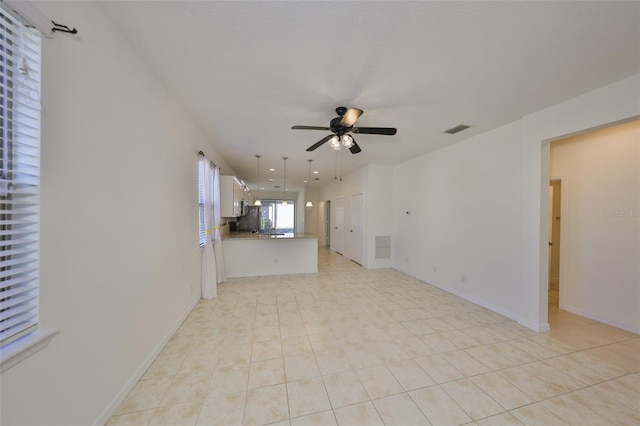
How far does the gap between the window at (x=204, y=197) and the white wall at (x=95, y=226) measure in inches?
50.4

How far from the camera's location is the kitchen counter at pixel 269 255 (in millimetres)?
5082

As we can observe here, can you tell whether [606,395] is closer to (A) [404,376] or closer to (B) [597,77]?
(A) [404,376]

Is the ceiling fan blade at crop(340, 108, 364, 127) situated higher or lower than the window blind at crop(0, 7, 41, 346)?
higher

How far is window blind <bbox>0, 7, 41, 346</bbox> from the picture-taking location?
0.94 metres

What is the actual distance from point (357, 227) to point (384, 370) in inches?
177

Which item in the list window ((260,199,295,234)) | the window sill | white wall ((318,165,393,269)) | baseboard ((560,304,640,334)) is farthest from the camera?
window ((260,199,295,234))

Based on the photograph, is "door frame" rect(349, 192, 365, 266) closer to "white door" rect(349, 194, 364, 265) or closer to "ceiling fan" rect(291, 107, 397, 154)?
"white door" rect(349, 194, 364, 265)

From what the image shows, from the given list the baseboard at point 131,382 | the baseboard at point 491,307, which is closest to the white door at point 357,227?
the baseboard at point 491,307

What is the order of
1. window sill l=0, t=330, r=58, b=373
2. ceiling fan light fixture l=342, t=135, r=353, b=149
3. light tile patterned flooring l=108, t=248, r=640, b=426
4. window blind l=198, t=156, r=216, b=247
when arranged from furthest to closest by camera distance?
window blind l=198, t=156, r=216, b=247 < ceiling fan light fixture l=342, t=135, r=353, b=149 < light tile patterned flooring l=108, t=248, r=640, b=426 < window sill l=0, t=330, r=58, b=373

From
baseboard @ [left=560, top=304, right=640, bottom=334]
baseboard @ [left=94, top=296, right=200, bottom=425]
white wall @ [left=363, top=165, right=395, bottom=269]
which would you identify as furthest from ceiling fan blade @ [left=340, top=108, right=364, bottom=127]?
baseboard @ [left=560, top=304, right=640, bottom=334]

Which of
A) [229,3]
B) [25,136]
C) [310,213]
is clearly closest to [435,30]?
[229,3]

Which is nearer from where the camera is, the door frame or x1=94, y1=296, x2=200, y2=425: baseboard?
x1=94, y1=296, x2=200, y2=425: baseboard

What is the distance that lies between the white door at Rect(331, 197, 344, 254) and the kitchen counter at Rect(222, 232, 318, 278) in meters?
2.42

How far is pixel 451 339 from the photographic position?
259 centimetres
